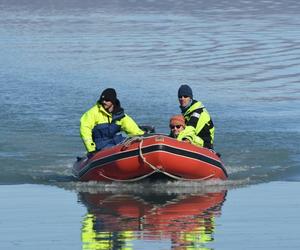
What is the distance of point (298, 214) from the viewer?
1576 cm

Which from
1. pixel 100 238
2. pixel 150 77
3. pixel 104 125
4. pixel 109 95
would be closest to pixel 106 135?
pixel 104 125

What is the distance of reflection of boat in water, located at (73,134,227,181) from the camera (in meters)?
18.2

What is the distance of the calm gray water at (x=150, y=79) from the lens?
871 inches

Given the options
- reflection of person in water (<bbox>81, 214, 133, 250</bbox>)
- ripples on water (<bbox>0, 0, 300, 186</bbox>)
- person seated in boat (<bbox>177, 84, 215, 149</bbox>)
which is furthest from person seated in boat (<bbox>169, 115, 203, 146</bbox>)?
reflection of person in water (<bbox>81, 214, 133, 250</bbox>)

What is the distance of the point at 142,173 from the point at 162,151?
1.65ft

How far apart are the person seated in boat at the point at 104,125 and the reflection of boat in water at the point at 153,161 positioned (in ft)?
1.13

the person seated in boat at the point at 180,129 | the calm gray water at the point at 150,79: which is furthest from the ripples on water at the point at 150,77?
the person seated in boat at the point at 180,129

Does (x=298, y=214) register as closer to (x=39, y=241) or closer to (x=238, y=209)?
(x=238, y=209)

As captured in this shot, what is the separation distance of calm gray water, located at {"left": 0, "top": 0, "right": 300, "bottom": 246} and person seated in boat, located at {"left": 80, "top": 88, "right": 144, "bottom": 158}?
0.66m

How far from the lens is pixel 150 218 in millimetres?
Result: 15859

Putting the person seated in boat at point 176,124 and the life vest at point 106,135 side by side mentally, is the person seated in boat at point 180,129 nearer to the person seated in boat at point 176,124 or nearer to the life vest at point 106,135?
the person seated in boat at point 176,124

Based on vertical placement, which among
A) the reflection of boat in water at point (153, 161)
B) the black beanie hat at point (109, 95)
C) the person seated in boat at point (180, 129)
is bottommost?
the reflection of boat in water at point (153, 161)

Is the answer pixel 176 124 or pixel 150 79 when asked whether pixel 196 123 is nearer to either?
pixel 176 124

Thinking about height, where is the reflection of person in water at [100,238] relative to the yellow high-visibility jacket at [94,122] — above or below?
below
